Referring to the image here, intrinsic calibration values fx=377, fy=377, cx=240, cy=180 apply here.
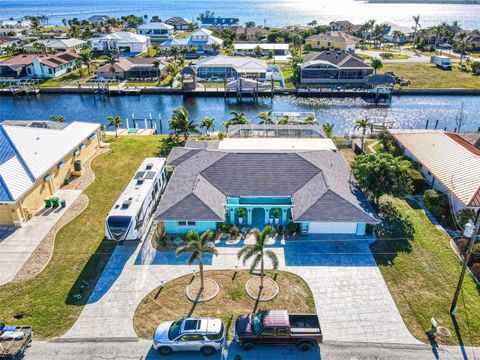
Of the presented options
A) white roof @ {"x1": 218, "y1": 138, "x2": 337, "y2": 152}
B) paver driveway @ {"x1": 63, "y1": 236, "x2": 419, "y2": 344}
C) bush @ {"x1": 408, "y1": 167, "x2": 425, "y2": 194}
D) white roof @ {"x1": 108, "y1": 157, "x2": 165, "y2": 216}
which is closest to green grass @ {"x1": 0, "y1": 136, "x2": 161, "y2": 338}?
paver driveway @ {"x1": 63, "y1": 236, "x2": 419, "y2": 344}

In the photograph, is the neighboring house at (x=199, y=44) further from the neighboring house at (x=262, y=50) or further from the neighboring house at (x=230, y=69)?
the neighboring house at (x=230, y=69)

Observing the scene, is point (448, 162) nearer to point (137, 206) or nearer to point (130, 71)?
point (137, 206)

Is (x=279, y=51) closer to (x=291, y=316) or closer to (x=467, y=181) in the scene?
(x=467, y=181)

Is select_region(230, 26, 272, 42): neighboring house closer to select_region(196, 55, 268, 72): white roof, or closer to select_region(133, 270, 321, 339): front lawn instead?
select_region(196, 55, 268, 72): white roof

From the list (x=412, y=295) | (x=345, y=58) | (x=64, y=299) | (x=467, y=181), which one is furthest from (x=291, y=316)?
(x=345, y=58)

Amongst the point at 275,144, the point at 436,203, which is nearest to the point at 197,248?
the point at 275,144
